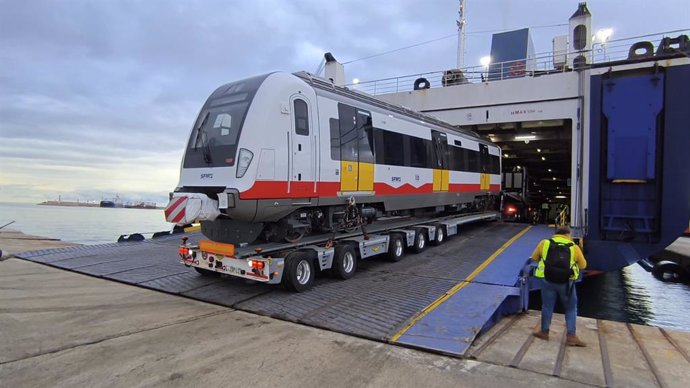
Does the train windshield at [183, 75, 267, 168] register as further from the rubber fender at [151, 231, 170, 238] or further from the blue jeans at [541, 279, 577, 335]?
the rubber fender at [151, 231, 170, 238]

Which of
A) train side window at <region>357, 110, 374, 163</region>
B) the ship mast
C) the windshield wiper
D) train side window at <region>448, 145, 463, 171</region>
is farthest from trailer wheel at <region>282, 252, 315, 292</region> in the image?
the ship mast

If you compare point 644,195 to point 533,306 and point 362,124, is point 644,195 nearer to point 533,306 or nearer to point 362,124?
point 533,306

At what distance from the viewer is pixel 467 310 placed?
232 inches

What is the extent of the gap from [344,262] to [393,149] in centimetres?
307

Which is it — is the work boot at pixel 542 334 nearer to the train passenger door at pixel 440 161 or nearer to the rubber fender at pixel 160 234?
the train passenger door at pixel 440 161

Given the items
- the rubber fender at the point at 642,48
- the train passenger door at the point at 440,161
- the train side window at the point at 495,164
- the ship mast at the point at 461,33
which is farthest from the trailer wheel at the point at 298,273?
the ship mast at the point at 461,33

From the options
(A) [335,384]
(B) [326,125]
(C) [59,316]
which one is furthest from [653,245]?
(C) [59,316]

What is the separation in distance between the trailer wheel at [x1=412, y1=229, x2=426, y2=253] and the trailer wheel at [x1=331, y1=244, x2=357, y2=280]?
9.17 ft

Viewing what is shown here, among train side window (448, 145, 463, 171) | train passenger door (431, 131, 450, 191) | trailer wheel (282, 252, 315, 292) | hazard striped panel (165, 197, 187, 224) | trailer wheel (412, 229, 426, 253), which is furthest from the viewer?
train side window (448, 145, 463, 171)

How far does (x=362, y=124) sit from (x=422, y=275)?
3.27 metres

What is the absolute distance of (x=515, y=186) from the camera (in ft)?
64.4

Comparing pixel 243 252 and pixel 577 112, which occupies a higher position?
pixel 577 112

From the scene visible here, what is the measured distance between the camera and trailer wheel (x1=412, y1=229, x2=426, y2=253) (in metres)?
10.5

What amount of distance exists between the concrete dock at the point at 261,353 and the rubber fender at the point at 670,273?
10417 mm
